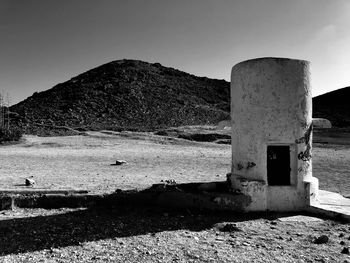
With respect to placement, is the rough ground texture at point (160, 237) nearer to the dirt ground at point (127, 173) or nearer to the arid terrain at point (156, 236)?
the arid terrain at point (156, 236)

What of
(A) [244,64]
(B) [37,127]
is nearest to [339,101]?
(B) [37,127]

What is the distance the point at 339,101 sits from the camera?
54500 millimetres

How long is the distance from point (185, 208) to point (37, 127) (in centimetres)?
2763

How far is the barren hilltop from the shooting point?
36.1m

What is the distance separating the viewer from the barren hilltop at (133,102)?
36.1m

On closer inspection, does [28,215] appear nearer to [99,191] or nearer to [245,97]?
[99,191]

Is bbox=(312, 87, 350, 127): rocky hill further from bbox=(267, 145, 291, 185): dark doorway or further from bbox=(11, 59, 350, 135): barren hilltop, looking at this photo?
bbox=(267, 145, 291, 185): dark doorway

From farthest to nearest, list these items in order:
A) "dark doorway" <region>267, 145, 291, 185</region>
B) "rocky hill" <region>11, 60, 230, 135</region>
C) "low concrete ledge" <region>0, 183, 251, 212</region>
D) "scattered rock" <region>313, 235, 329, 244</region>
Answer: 1. "rocky hill" <region>11, 60, 230, 135</region>
2. "dark doorway" <region>267, 145, 291, 185</region>
3. "low concrete ledge" <region>0, 183, 251, 212</region>
4. "scattered rock" <region>313, 235, 329, 244</region>

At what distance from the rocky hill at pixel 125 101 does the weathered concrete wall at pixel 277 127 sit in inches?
944

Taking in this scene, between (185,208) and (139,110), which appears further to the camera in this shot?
(139,110)

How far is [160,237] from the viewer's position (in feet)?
16.2

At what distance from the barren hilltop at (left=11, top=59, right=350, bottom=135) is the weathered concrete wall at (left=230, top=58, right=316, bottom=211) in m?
23.8

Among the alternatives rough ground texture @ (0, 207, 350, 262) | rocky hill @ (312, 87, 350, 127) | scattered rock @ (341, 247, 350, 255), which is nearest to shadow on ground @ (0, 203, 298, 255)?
rough ground texture @ (0, 207, 350, 262)

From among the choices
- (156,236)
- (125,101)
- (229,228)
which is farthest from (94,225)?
(125,101)
